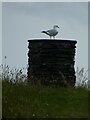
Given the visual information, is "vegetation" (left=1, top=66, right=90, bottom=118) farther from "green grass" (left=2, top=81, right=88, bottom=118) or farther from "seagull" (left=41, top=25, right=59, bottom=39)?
"seagull" (left=41, top=25, right=59, bottom=39)

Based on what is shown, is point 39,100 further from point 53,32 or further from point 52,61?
point 53,32

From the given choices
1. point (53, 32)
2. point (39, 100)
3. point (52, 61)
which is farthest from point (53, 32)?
point (39, 100)

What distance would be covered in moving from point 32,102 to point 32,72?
3869 mm

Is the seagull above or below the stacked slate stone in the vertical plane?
above

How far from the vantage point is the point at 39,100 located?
11.5m

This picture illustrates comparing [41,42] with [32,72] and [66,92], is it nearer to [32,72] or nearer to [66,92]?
[32,72]

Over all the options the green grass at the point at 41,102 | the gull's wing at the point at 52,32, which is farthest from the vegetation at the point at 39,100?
the gull's wing at the point at 52,32

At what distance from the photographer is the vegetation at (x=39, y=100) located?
10625 millimetres

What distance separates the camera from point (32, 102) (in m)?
11.3

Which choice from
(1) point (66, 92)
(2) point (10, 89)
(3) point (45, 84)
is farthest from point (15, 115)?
(3) point (45, 84)

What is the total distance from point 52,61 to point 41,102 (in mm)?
3818

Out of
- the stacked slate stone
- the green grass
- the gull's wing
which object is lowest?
the green grass

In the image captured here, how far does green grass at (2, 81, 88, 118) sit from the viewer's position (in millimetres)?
10603

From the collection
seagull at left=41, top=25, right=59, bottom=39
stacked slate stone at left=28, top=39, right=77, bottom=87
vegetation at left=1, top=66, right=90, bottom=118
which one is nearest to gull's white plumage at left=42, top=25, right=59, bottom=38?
seagull at left=41, top=25, right=59, bottom=39
